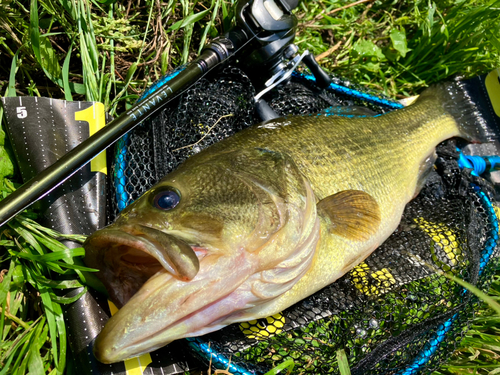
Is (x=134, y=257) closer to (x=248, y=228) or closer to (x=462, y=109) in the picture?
(x=248, y=228)

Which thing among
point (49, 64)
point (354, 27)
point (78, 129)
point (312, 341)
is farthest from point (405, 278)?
point (49, 64)

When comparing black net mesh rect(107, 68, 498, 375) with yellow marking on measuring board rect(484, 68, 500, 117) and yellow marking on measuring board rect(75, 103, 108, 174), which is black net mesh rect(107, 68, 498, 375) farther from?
yellow marking on measuring board rect(484, 68, 500, 117)

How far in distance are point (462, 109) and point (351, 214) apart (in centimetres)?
181

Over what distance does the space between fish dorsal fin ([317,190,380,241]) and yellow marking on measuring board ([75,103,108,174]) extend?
4.62 feet

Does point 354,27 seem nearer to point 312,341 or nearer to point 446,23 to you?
point 446,23

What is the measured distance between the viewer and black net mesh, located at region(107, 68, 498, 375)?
2.16 metres

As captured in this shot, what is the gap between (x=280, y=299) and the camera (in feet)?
6.26

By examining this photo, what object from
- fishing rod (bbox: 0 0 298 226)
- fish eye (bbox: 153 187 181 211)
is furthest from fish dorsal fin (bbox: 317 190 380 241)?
fishing rod (bbox: 0 0 298 226)

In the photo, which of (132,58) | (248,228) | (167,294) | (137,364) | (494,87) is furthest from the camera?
(494,87)

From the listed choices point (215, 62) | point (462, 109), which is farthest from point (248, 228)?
point (462, 109)

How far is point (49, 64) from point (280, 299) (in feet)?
7.79

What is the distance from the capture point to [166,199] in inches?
65.5

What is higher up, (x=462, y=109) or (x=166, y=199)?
(x=166, y=199)

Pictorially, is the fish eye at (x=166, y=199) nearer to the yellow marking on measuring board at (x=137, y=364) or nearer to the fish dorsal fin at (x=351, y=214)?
the fish dorsal fin at (x=351, y=214)
